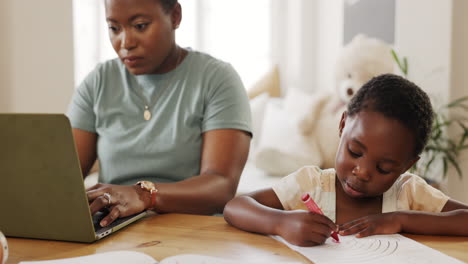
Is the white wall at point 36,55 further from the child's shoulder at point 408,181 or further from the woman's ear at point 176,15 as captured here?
the child's shoulder at point 408,181

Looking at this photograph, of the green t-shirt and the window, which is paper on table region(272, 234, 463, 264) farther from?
the window

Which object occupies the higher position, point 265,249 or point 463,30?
point 463,30

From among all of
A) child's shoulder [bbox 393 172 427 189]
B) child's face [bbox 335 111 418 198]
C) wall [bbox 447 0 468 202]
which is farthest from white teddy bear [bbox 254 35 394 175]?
child's face [bbox 335 111 418 198]

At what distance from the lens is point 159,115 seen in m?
1.28

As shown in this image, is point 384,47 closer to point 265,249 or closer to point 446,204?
point 446,204

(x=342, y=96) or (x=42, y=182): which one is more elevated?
(x=42, y=182)

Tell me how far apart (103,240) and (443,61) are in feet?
6.32

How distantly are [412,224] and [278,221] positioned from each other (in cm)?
24

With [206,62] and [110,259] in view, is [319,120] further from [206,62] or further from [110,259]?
[110,259]

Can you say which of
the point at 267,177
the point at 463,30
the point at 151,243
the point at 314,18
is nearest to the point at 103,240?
the point at 151,243

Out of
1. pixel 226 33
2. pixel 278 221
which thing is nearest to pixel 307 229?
pixel 278 221

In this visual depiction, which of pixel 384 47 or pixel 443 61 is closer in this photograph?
pixel 443 61

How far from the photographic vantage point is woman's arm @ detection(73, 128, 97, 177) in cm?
134

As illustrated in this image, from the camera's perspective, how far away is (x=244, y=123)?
4.12 ft
